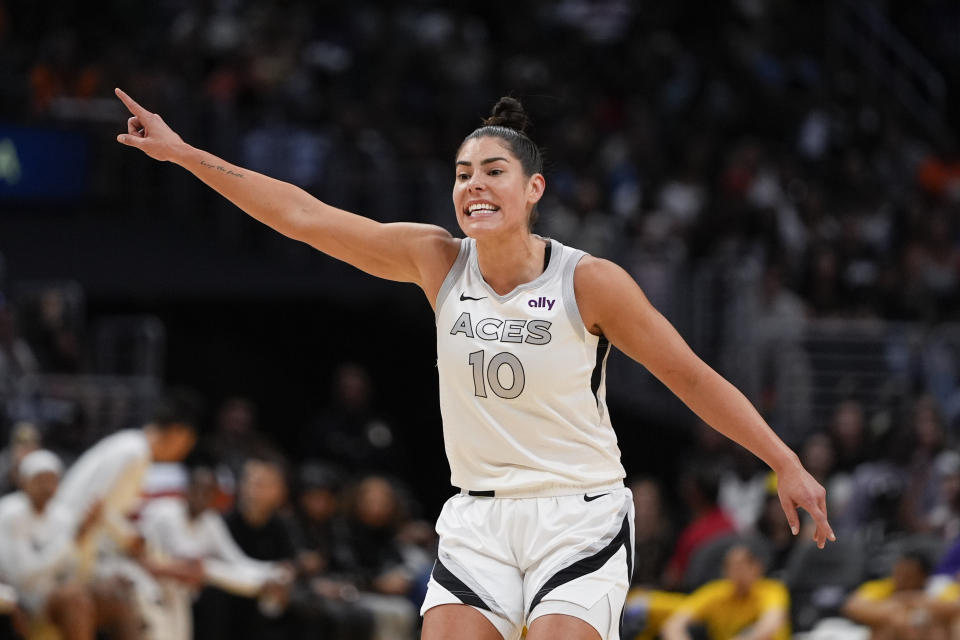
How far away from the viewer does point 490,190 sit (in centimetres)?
505

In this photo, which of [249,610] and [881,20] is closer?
[249,610]

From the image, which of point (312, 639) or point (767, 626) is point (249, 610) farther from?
point (767, 626)

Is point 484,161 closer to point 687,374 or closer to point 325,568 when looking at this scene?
point 687,374

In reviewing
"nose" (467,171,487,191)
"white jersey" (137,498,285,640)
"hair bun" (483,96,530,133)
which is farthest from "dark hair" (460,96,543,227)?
"white jersey" (137,498,285,640)

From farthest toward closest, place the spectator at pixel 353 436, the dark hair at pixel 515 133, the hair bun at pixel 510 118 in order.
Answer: the spectator at pixel 353 436 < the hair bun at pixel 510 118 < the dark hair at pixel 515 133

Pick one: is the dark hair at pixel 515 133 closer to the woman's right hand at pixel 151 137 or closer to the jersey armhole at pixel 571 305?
the jersey armhole at pixel 571 305

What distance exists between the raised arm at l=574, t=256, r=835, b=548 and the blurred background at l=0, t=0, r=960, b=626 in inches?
287

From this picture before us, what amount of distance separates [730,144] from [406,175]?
16.2ft

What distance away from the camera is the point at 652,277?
49.2 ft

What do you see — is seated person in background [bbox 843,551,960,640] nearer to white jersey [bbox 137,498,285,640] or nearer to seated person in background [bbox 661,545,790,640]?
seated person in background [bbox 661,545,790,640]

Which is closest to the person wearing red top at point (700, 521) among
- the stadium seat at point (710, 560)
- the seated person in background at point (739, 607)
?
the stadium seat at point (710, 560)

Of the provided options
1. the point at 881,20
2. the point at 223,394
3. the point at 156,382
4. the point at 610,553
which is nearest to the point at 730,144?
the point at 881,20

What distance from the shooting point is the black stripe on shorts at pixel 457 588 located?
485cm

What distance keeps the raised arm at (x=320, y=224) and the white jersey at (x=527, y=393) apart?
26 cm
